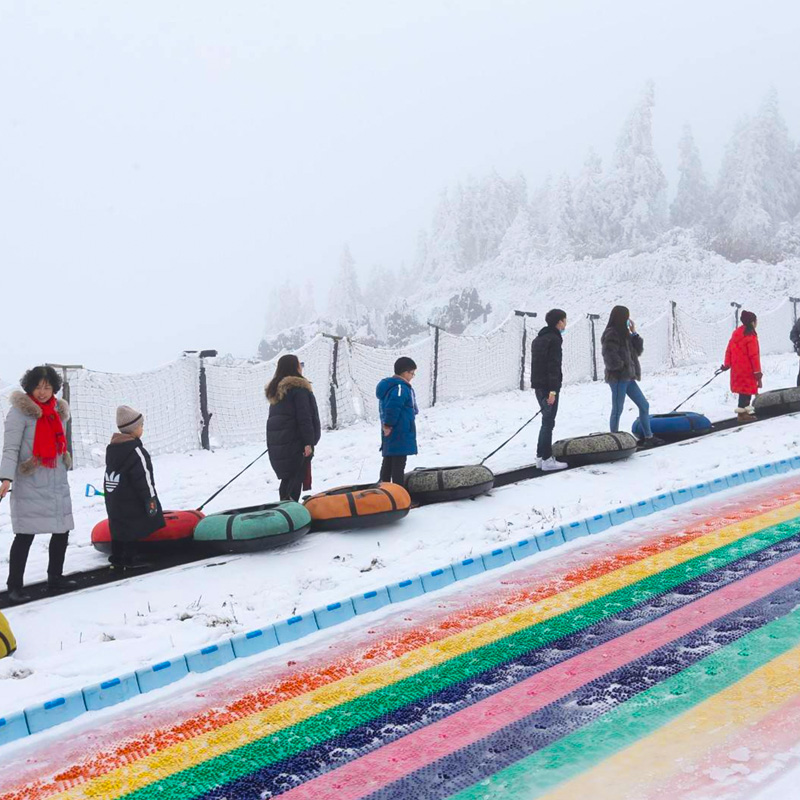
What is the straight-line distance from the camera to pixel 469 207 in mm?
99625

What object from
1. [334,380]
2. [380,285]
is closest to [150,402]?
[334,380]

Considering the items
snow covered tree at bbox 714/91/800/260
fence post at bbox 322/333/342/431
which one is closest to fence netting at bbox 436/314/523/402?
fence post at bbox 322/333/342/431

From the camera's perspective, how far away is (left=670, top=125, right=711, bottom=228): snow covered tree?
87.9m

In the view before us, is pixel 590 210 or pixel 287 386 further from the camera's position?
pixel 590 210

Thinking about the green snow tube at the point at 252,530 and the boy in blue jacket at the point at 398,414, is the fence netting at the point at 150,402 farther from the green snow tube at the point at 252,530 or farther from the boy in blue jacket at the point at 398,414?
the green snow tube at the point at 252,530

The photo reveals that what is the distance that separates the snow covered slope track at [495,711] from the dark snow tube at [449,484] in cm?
266

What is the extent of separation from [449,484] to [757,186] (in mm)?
85607

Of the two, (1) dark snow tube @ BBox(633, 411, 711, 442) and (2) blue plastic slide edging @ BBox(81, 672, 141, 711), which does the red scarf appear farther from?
(1) dark snow tube @ BBox(633, 411, 711, 442)

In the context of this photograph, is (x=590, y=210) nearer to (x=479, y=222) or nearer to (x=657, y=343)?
(x=479, y=222)

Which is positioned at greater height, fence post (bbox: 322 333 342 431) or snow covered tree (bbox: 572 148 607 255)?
snow covered tree (bbox: 572 148 607 255)

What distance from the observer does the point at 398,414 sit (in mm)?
7699

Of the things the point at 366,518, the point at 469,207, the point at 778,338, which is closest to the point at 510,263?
the point at 469,207

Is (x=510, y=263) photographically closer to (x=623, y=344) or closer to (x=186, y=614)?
(x=623, y=344)

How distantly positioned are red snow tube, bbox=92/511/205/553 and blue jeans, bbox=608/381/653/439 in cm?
542
